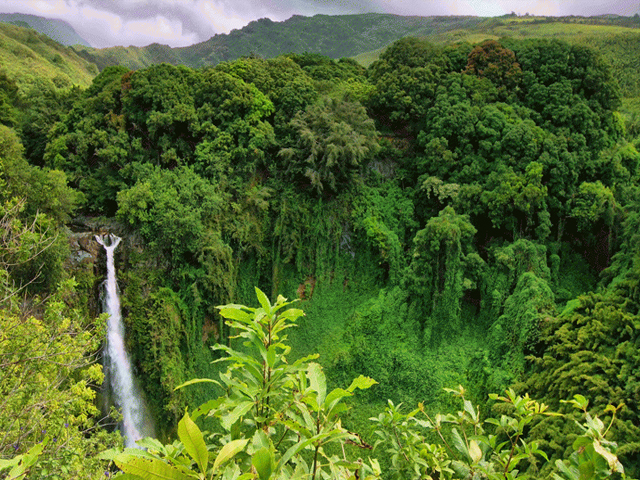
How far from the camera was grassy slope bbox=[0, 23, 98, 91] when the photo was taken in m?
18.8

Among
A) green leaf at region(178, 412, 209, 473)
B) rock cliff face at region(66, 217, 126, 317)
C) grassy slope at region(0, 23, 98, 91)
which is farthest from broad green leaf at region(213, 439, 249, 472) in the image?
grassy slope at region(0, 23, 98, 91)

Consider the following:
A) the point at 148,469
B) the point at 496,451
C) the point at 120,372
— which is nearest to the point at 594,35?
the point at 120,372

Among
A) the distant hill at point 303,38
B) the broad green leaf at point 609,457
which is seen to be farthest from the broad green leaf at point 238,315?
the distant hill at point 303,38

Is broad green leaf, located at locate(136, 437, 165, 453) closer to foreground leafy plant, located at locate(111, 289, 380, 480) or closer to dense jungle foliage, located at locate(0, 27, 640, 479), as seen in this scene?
foreground leafy plant, located at locate(111, 289, 380, 480)

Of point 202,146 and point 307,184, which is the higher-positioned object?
point 202,146

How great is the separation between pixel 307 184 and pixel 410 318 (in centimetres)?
506

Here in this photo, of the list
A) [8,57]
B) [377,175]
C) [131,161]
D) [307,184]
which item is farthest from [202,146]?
[8,57]

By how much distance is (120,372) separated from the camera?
10016mm

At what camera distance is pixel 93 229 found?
10633mm

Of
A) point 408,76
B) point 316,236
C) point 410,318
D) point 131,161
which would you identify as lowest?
point 410,318

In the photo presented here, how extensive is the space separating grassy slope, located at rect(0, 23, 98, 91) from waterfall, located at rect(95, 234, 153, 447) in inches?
469

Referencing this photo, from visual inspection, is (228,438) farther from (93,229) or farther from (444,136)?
(444,136)

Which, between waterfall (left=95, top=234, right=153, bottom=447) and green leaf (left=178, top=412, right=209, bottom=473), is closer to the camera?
green leaf (left=178, top=412, right=209, bottom=473)

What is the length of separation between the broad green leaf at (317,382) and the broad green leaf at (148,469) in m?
0.60
